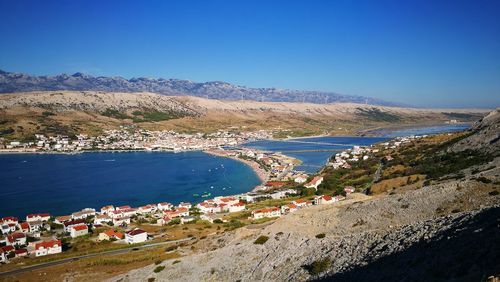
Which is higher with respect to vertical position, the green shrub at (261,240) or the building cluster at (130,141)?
the green shrub at (261,240)

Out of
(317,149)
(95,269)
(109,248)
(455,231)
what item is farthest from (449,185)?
(317,149)

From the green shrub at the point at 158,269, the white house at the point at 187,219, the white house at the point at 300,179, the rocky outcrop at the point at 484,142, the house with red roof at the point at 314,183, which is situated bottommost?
the white house at the point at 187,219

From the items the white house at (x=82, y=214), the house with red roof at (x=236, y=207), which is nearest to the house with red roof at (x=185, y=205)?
the house with red roof at (x=236, y=207)

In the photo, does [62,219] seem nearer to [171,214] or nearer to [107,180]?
[171,214]

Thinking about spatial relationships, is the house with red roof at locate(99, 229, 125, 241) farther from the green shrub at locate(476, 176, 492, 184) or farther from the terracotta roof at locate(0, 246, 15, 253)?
the green shrub at locate(476, 176, 492, 184)

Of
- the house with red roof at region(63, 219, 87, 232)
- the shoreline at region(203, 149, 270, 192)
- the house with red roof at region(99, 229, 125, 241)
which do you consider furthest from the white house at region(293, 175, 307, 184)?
the house with red roof at region(63, 219, 87, 232)

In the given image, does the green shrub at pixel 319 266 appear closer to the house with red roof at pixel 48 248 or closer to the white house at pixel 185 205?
the house with red roof at pixel 48 248

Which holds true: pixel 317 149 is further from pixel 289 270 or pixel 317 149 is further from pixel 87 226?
pixel 289 270

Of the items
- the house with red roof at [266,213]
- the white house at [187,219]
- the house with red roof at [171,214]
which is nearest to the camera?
the house with red roof at [266,213]
